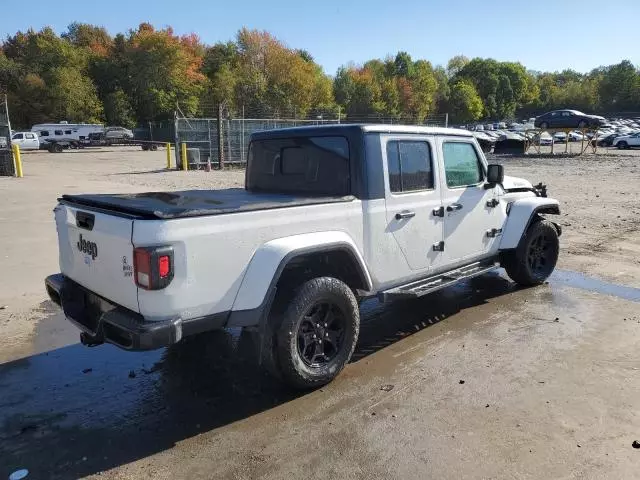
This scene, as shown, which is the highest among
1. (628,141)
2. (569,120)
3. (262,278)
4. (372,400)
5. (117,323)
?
(569,120)

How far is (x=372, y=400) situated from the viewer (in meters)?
3.75

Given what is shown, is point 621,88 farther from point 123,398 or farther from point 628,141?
point 123,398

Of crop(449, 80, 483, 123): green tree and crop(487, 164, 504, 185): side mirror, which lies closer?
crop(487, 164, 504, 185): side mirror

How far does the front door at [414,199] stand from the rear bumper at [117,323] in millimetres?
1786

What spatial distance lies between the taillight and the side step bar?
6.39 feet

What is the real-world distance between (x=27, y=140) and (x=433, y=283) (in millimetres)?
44816

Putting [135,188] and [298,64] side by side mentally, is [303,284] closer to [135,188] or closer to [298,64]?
[135,188]

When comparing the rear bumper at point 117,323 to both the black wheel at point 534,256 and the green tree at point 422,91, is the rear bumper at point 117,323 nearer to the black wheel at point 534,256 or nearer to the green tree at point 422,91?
the black wheel at point 534,256

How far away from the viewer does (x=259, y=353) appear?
12.0ft

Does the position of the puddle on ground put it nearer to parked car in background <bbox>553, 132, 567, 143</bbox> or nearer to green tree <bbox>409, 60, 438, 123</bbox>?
parked car in background <bbox>553, 132, 567, 143</bbox>

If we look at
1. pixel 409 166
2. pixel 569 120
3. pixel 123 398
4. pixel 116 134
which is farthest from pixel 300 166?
pixel 116 134

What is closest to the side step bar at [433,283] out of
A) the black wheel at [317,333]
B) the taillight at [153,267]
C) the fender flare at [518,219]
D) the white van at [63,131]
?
the fender flare at [518,219]

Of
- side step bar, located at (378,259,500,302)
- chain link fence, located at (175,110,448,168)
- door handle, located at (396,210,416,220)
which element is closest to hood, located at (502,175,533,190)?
side step bar, located at (378,259,500,302)

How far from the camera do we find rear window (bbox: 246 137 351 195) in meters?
4.26
